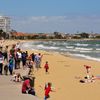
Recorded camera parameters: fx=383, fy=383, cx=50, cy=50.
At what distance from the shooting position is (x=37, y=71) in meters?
24.9

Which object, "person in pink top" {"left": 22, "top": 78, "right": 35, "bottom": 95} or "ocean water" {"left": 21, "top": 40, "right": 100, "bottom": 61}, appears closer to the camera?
"person in pink top" {"left": 22, "top": 78, "right": 35, "bottom": 95}

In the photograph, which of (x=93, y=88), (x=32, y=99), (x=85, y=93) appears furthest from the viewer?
(x=93, y=88)

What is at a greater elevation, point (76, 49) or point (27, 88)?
point (27, 88)

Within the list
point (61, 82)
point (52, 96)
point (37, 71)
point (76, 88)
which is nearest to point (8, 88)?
point (52, 96)

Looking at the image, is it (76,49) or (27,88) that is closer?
(27,88)

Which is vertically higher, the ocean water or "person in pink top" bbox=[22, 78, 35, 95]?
"person in pink top" bbox=[22, 78, 35, 95]

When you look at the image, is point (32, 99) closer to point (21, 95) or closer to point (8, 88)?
point (21, 95)

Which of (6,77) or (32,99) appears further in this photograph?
(6,77)

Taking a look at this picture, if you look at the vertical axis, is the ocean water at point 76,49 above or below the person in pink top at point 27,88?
below

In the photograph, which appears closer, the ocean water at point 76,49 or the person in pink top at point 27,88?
the person in pink top at point 27,88

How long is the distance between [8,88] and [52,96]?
181 centimetres

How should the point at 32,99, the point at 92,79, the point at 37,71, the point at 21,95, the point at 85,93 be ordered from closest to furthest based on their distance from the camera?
the point at 32,99 < the point at 21,95 < the point at 85,93 < the point at 92,79 < the point at 37,71

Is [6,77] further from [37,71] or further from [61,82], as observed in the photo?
[37,71]

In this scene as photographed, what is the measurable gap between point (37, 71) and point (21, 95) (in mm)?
11971
